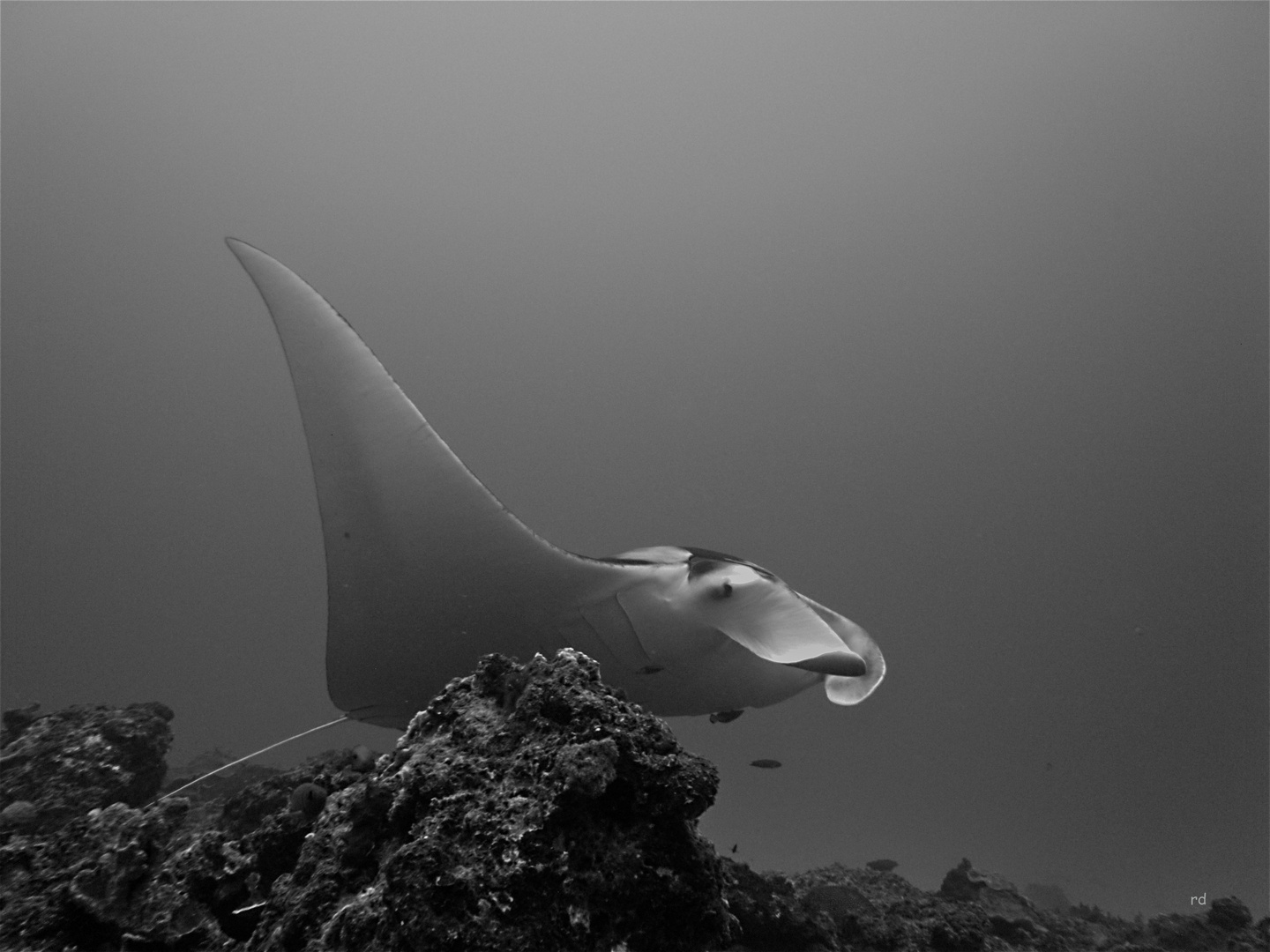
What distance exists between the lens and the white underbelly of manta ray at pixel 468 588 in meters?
2.00

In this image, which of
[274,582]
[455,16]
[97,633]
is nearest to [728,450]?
[455,16]

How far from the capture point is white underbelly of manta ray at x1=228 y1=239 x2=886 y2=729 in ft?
6.55

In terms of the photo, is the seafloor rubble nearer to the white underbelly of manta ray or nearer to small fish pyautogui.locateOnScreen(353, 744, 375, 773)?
small fish pyautogui.locateOnScreen(353, 744, 375, 773)

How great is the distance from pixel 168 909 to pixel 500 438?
151ft

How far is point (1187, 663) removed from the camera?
136 ft

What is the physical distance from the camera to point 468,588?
93.8 inches

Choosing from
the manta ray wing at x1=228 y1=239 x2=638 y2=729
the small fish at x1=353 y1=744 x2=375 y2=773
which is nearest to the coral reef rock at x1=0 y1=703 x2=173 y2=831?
the manta ray wing at x1=228 y1=239 x2=638 y2=729

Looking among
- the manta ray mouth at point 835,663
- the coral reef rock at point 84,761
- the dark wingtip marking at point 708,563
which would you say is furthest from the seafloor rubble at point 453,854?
the coral reef rock at point 84,761

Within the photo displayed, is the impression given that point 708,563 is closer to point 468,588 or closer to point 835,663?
point 835,663

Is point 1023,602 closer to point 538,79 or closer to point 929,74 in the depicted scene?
point 929,74

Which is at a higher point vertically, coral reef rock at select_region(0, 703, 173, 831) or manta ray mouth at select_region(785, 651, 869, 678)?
manta ray mouth at select_region(785, 651, 869, 678)

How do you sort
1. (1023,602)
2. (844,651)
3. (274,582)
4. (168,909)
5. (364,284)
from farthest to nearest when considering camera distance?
(274,582) → (1023,602) → (364,284) → (844,651) → (168,909)

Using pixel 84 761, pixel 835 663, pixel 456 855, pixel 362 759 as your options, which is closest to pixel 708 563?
pixel 835 663

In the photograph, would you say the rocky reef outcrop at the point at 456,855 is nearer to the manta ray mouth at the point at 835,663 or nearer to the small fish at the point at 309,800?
the small fish at the point at 309,800
